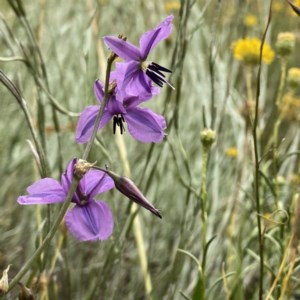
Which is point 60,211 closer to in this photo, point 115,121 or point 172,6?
point 115,121

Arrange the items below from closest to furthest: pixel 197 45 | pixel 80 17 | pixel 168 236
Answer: pixel 168 236 < pixel 197 45 < pixel 80 17

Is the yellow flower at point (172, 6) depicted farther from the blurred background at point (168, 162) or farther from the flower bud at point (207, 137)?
the flower bud at point (207, 137)

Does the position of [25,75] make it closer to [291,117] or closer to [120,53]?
[291,117]

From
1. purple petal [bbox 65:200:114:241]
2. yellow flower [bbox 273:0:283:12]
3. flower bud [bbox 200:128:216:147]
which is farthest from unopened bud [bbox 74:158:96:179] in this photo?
yellow flower [bbox 273:0:283:12]

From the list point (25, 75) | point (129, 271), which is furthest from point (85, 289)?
point (25, 75)

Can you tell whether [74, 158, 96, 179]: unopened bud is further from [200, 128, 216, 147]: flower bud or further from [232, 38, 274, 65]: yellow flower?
[232, 38, 274, 65]: yellow flower

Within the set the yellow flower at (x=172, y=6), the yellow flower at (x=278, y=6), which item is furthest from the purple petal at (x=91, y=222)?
the yellow flower at (x=278, y=6)
